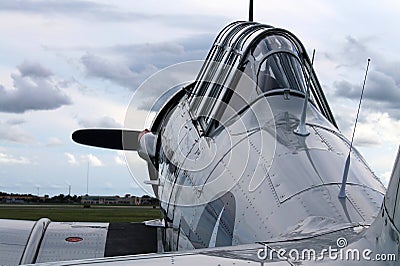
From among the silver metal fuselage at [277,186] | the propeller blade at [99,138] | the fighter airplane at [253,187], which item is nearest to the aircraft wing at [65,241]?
the fighter airplane at [253,187]

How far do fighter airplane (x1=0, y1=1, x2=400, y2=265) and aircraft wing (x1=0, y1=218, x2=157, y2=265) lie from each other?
0.7 inches

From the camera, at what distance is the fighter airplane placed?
3.73m

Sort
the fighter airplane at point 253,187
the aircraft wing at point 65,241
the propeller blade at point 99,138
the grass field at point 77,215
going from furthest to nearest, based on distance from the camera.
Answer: the grass field at point 77,215, the propeller blade at point 99,138, the aircraft wing at point 65,241, the fighter airplane at point 253,187

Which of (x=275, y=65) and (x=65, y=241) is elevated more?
(x=275, y=65)

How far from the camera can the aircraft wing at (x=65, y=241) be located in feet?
27.7

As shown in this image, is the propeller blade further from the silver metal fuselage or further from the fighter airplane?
the silver metal fuselage

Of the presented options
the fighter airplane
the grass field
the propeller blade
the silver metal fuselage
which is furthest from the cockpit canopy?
the grass field

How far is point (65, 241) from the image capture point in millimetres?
9172

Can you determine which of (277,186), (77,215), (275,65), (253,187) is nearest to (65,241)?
(275,65)

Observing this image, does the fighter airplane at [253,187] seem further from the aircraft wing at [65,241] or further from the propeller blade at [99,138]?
the propeller blade at [99,138]

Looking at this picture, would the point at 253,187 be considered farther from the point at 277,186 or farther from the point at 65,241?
the point at 65,241

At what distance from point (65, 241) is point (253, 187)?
4366mm

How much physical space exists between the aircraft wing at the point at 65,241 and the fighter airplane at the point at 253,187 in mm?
19

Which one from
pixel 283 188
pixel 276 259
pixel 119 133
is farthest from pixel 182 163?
pixel 119 133
